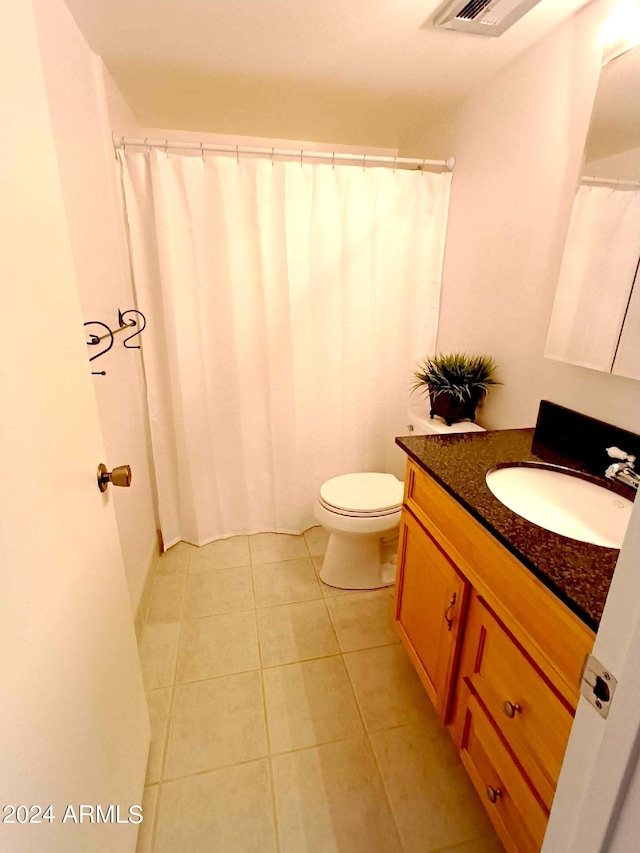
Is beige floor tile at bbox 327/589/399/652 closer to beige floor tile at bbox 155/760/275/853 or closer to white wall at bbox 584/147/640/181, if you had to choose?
beige floor tile at bbox 155/760/275/853

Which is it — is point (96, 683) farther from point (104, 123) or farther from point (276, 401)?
point (104, 123)

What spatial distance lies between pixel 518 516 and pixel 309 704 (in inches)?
40.3

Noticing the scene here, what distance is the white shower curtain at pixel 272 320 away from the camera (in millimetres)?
1812

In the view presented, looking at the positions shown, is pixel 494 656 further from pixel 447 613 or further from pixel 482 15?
pixel 482 15

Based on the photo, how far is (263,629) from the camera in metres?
1.70

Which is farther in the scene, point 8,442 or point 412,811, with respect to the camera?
point 412,811

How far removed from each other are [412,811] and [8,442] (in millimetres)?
1371

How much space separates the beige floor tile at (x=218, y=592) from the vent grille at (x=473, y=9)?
7.57 ft

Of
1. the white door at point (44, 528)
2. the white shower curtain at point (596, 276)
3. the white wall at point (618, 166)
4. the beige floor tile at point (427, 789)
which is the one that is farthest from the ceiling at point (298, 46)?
the beige floor tile at point (427, 789)

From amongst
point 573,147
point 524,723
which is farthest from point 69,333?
point 573,147

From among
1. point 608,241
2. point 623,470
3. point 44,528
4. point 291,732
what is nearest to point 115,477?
point 44,528

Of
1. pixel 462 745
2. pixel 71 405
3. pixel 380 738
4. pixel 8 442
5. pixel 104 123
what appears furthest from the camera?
pixel 104 123

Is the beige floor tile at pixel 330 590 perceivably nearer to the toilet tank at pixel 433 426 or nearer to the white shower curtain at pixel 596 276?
the toilet tank at pixel 433 426

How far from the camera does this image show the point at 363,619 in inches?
68.7
